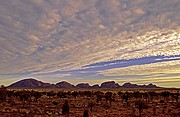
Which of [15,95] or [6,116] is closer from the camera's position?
[6,116]

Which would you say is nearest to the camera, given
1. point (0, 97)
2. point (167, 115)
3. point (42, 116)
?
point (42, 116)

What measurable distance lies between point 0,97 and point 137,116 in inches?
1395

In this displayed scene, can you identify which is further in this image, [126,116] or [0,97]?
[0,97]

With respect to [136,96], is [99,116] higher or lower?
lower

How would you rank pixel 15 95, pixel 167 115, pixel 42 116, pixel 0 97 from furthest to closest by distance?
pixel 15 95 → pixel 0 97 → pixel 167 115 → pixel 42 116

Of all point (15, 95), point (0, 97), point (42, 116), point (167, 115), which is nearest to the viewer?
point (42, 116)

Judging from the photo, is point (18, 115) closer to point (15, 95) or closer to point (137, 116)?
point (137, 116)

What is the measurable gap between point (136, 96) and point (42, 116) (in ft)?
144

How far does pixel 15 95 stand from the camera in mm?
70750

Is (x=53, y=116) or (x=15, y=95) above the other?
(x=15, y=95)

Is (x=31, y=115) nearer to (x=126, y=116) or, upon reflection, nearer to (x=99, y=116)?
(x=99, y=116)

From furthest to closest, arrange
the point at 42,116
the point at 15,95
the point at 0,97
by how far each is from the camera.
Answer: the point at 15,95 < the point at 0,97 < the point at 42,116

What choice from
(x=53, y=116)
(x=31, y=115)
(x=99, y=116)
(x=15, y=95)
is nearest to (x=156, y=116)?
(x=99, y=116)

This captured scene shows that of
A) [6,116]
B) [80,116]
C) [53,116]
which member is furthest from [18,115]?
[80,116]
